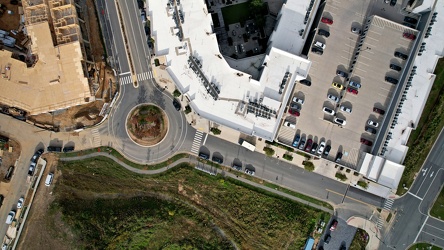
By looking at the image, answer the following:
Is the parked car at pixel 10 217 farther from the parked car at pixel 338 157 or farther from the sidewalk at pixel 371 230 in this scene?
the sidewalk at pixel 371 230

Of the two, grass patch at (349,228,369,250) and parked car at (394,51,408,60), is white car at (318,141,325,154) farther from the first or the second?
parked car at (394,51,408,60)

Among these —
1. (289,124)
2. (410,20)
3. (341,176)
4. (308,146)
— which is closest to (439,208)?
(341,176)

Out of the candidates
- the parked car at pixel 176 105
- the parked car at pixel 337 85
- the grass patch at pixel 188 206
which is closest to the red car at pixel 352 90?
the parked car at pixel 337 85

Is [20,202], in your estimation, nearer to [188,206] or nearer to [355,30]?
[188,206]

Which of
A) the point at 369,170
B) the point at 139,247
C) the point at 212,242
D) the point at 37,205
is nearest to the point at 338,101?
the point at 369,170

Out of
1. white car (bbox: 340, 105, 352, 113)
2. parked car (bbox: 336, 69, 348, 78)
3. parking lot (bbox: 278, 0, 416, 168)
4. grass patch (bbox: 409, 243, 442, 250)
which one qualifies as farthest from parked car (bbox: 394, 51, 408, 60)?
grass patch (bbox: 409, 243, 442, 250)
